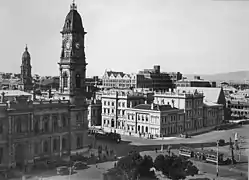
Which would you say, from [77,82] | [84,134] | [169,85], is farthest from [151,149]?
[169,85]

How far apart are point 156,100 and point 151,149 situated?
28.5 feet

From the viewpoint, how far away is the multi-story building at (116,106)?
26.0 meters

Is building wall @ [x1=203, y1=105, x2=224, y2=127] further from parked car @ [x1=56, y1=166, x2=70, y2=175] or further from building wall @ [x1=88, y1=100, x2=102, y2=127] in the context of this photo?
parked car @ [x1=56, y1=166, x2=70, y2=175]

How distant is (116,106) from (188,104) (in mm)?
5246

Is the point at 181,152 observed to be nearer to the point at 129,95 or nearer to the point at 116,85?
the point at 129,95

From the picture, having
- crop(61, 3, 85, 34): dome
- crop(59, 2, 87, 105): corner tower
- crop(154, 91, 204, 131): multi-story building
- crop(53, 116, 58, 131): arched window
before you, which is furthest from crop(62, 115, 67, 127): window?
crop(154, 91, 204, 131): multi-story building

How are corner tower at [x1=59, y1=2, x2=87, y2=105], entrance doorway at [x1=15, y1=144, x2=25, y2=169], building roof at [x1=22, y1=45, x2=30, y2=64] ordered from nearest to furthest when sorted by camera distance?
entrance doorway at [x1=15, y1=144, x2=25, y2=169] < building roof at [x1=22, y1=45, x2=30, y2=64] < corner tower at [x1=59, y1=2, x2=87, y2=105]

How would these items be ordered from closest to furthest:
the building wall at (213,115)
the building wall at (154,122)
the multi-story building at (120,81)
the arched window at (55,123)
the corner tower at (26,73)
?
the arched window at (55,123)
the corner tower at (26,73)
the building wall at (154,122)
the building wall at (213,115)
the multi-story building at (120,81)

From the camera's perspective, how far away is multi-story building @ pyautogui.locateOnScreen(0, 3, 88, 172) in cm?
1461

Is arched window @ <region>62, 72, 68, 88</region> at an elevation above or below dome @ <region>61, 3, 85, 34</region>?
below

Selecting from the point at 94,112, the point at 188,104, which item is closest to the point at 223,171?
the point at 188,104

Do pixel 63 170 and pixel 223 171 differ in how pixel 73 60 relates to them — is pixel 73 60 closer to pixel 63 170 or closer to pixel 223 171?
pixel 63 170

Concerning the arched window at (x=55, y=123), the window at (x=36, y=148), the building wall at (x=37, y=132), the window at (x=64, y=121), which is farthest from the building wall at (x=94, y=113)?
the window at (x=36, y=148)

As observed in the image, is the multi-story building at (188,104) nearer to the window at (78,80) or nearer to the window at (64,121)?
the window at (78,80)
